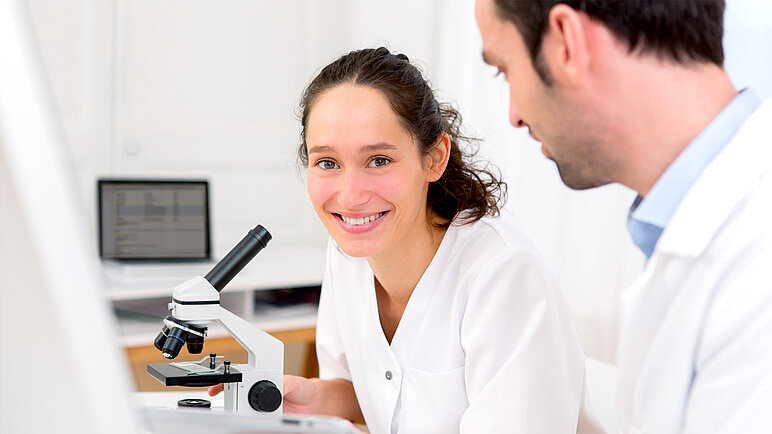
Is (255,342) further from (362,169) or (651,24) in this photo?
(651,24)

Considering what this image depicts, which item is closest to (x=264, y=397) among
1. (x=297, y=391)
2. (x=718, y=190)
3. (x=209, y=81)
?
(x=297, y=391)

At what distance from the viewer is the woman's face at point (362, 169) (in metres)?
1.48

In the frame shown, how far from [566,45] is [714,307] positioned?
32 centimetres

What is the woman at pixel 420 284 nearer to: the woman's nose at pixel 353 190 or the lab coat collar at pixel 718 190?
the woman's nose at pixel 353 190

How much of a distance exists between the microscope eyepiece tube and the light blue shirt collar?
2.00ft

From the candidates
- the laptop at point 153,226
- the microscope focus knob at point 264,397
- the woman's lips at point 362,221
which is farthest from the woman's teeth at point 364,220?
the laptop at point 153,226

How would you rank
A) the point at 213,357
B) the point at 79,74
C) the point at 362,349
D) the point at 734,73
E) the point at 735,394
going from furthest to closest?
the point at 79,74 < the point at 734,73 < the point at 362,349 < the point at 213,357 < the point at 735,394

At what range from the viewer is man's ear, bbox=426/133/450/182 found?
1.60 meters

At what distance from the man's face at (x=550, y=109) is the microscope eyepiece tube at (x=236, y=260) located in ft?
1.60

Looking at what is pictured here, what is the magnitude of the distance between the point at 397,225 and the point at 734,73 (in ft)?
3.51

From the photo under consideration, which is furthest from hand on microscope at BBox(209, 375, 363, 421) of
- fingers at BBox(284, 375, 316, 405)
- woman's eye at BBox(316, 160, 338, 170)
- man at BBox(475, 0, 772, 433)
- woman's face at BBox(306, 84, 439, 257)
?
man at BBox(475, 0, 772, 433)

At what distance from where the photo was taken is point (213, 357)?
1.23 metres

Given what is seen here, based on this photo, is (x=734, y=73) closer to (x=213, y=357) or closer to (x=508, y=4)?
(x=508, y=4)

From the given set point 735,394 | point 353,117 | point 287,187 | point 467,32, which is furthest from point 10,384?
point 287,187
